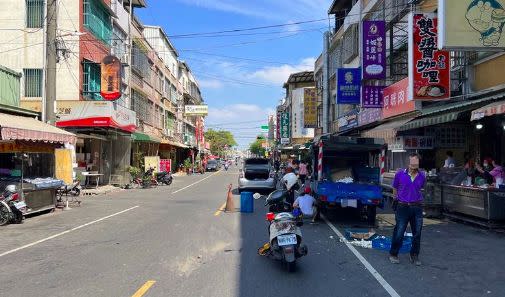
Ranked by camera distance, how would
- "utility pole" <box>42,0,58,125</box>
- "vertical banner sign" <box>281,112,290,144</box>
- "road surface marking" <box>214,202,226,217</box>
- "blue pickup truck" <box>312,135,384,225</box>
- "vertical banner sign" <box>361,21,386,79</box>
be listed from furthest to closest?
"vertical banner sign" <box>281,112,290,144</box> < "vertical banner sign" <box>361,21,386,79</box> < "utility pole" <box>42,0,58,125</box> < "road surface marking" <box>214,202,226,217</box> < "blue pickup truck" <box>312,135,384,225</box>

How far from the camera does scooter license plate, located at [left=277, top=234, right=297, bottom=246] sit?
783 cm

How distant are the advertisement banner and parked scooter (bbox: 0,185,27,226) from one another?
671 inches

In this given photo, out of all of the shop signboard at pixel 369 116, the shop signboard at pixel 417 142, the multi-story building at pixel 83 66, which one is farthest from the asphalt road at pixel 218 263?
the shop signboard at pixel 369 116

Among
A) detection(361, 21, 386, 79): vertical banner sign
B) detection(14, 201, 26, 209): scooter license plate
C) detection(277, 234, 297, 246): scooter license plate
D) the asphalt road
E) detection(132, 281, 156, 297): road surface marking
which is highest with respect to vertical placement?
detection(361, 21, 386, 79): vertical banner sign

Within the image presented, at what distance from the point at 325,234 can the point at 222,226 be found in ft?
9.09

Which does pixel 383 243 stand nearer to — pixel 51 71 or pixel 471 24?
pixel 471 24

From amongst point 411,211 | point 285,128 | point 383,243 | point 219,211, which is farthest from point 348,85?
point 285,128

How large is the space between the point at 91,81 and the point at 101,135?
11.5ft

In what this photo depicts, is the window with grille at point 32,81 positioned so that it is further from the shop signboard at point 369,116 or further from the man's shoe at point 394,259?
the man's shoe at point 394,259

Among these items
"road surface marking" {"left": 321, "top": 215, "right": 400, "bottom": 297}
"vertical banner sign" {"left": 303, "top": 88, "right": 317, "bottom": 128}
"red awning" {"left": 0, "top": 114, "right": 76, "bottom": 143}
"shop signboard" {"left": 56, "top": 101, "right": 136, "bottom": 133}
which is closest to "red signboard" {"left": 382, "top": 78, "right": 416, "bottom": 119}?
"road surface marking" {"left": 321, "top": 215, "right": 400, "bottom": 297}

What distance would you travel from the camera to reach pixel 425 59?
17328 mm

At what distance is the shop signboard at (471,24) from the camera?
13666mm

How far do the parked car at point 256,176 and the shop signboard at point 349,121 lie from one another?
7.81m

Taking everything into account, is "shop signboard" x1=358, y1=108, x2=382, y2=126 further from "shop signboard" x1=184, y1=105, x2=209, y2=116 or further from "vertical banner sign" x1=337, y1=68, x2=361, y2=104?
"shop signboard" x1=184, y1=105, x2=209, y2=116
